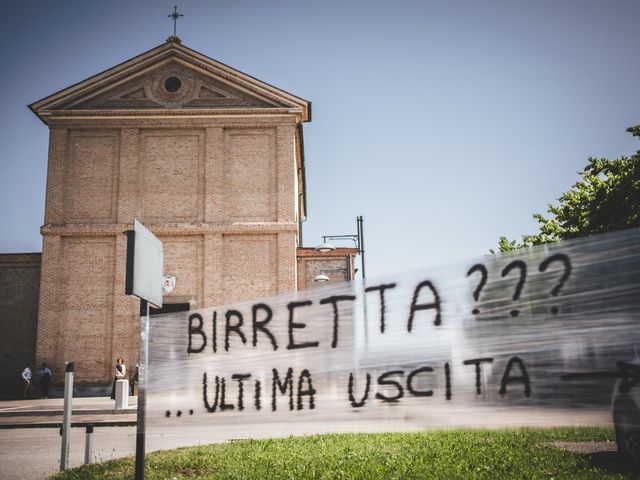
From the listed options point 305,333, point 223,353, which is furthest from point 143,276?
point 305,333

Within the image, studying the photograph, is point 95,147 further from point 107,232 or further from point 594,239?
point 594,239

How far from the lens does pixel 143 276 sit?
198 inches

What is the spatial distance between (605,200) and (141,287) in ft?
41.3

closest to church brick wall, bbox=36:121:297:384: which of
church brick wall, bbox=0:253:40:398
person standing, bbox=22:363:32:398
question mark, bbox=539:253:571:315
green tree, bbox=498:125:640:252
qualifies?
person standing, bbox=22:363:32:398

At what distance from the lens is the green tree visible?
1349 centimetres

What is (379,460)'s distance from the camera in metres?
6.24

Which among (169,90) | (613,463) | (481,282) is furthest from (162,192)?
(481,282)

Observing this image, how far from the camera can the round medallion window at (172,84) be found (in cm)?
2283

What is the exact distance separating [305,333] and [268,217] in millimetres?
17489

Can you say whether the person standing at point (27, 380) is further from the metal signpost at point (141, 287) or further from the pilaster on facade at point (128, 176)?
the metal signpost at point (141, 287)

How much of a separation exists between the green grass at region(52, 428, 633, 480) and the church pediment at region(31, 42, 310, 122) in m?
17.0

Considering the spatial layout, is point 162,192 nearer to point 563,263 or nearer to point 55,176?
point 55,176

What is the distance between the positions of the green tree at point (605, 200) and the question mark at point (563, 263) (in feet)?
36.9

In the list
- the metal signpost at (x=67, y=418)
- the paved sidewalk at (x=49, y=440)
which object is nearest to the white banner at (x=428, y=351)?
the metal signpost at (x=67, y=418)
